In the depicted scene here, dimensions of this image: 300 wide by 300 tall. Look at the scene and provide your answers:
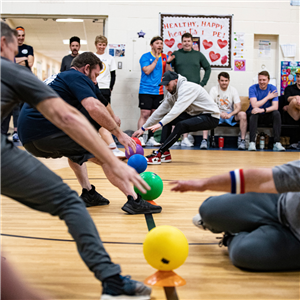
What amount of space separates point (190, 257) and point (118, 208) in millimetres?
1241

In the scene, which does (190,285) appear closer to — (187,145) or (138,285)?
(138,285)

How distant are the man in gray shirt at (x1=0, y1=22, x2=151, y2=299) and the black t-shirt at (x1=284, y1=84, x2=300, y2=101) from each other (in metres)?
8.13

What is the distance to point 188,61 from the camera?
873 centimetres

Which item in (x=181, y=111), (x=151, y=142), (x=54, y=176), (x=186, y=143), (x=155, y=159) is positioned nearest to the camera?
(x=54, y=176)

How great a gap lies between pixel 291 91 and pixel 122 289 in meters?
8.22

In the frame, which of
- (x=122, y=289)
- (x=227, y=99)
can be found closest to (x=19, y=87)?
(x=122, y=289)

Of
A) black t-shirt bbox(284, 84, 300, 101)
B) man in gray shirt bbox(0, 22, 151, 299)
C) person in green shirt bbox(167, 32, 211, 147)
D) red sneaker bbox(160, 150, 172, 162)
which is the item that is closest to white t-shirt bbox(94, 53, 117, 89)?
person in green shirt bbox(167, 32, 211, 147)

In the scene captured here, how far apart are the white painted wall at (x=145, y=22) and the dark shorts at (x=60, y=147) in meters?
6.54

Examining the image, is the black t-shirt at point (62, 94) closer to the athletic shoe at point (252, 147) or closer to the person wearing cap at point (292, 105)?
the athletic shoe at point (252, 147)

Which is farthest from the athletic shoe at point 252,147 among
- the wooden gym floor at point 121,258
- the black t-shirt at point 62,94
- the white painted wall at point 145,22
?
the black t-shirt at point 62,94

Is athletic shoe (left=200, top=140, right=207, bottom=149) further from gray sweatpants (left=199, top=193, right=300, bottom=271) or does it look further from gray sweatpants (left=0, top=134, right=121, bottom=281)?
gray sweatpants (left=0, top=134, right=121, bottom=281)

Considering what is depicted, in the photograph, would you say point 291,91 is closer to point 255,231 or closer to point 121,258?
point 255,231

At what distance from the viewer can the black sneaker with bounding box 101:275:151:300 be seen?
154 cm

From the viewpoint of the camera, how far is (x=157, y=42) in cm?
823
